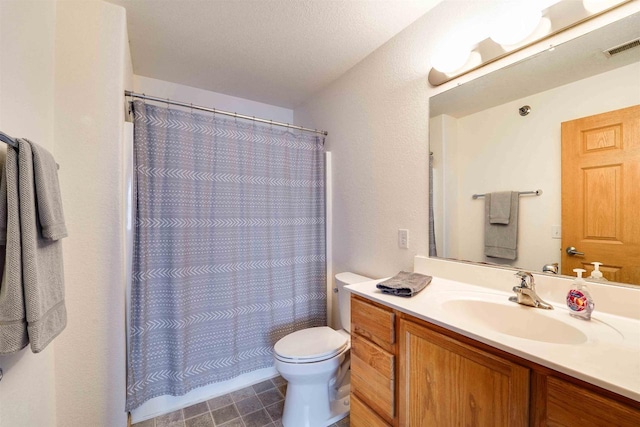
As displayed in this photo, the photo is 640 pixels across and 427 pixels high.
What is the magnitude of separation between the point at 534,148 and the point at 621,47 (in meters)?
0.37

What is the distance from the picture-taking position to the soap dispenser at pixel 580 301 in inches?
31.8

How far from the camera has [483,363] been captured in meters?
0.71

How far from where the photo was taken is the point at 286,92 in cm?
234

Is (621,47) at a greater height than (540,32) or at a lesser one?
lesser

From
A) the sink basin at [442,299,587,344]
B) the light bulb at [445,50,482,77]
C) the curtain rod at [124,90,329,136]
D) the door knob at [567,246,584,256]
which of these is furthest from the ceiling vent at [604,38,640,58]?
the curtain rod at [124,90,329,136]

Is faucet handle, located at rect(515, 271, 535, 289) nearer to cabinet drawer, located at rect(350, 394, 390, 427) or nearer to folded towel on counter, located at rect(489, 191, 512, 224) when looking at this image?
folded towel on counter, located at rect(489, 191, 512, 224)

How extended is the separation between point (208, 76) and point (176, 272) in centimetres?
159

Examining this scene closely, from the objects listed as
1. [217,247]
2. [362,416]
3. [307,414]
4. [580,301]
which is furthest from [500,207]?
[217,247]

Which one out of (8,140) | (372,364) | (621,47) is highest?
(621,47)

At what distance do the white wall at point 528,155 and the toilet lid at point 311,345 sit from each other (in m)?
0.86

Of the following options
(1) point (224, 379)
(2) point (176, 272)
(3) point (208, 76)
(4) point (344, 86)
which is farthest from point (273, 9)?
(1) point (224, 379)

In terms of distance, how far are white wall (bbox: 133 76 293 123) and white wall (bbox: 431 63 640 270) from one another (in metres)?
1.90

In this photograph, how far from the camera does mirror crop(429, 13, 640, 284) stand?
2.79 feet

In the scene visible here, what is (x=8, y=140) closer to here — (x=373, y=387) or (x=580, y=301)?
(x=373, y=387)
